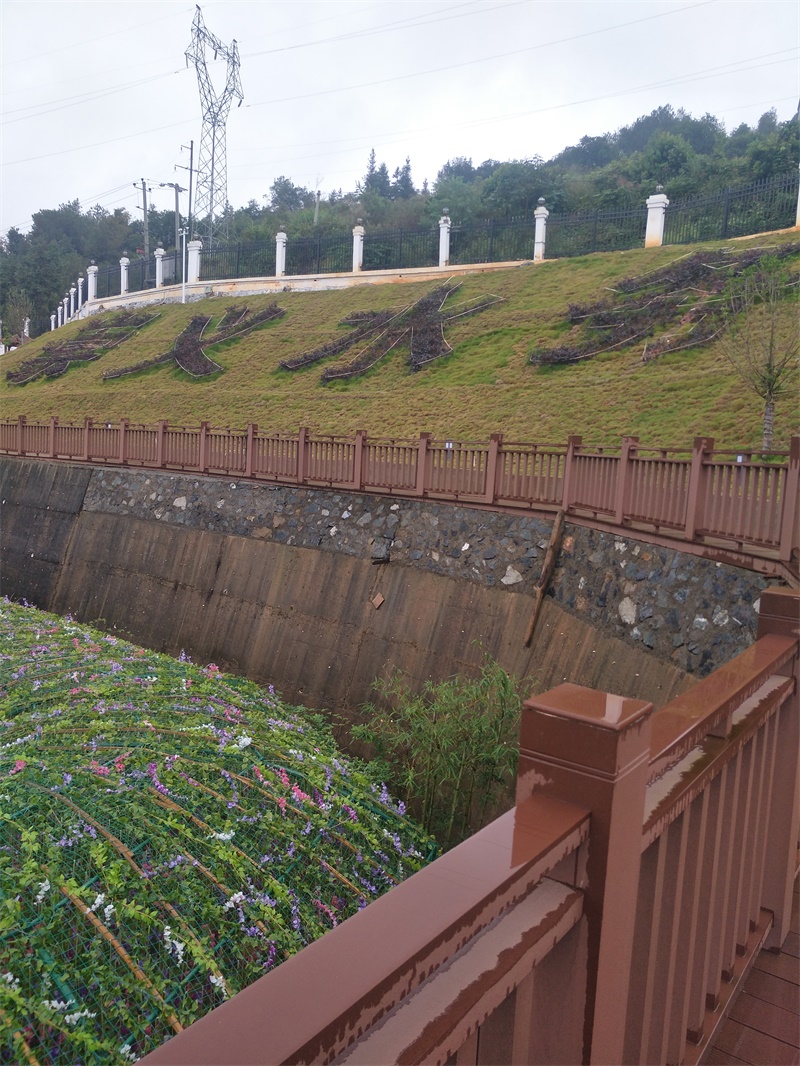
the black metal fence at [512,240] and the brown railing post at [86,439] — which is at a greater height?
the black metal fence at [512,240]

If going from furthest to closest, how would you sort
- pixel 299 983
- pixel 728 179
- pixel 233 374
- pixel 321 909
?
pixel 728 179 < pixel 233 374 < pixel 321 909 < pixel 299 983

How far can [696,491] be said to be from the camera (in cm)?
646

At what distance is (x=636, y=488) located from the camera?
7379 mm

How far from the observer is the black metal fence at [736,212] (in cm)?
2314

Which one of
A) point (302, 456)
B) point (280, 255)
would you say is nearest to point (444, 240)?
point (280, 255)

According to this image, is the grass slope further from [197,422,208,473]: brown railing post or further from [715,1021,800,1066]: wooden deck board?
[715,1021,800,1066]: wooden deck board

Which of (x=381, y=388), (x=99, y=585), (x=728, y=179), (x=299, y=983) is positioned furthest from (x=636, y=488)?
(x=728, y=179)

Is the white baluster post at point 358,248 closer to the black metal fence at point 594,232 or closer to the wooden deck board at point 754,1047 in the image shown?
the black metal fence at point 594,232

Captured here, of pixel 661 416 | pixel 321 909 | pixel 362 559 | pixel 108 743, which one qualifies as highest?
pixel 661 416

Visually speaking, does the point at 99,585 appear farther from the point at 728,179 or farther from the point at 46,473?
the point at 728,179

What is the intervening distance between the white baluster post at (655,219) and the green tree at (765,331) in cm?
708

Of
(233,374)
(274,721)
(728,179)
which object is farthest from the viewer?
→ (728,179)

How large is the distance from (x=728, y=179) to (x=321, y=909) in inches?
1334


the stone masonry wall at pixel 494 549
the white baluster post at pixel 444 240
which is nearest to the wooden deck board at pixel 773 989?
the stone masonry wall at pixel 494 549
